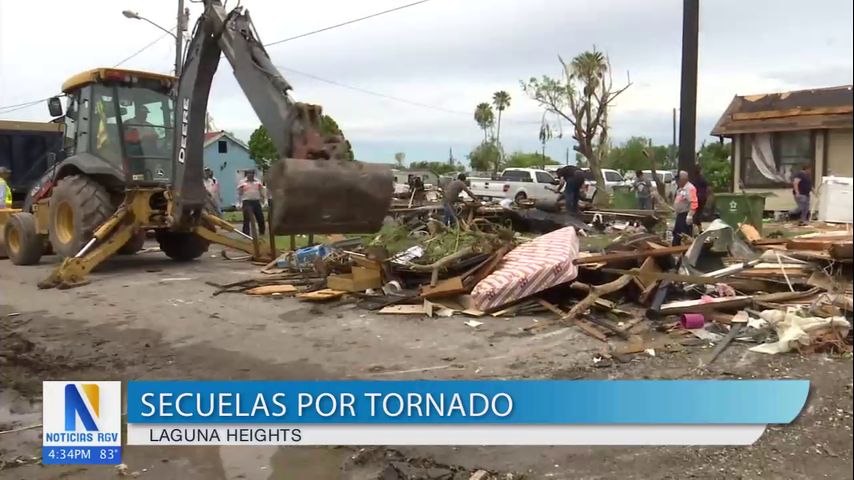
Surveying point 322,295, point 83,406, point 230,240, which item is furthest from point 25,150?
point 83,406

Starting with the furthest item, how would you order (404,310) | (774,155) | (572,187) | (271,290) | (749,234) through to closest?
(572,187)
(749,234)
(271,290)
(404,310)
(774,155)

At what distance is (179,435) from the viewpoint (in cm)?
272

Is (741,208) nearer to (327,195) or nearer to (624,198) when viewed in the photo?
(624,198)

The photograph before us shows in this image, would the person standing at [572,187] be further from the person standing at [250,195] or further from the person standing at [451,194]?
the person standing at [250,195]

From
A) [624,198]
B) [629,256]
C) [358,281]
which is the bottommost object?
[358,281]

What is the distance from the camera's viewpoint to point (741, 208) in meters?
10.7

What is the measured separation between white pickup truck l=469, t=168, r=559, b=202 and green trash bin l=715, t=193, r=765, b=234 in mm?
9126

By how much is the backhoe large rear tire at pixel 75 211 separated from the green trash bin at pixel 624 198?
11.7 m

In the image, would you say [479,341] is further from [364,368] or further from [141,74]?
[141,74]

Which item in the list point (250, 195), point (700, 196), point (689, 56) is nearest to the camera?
point (689, 56)

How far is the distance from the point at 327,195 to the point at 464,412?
1.40m

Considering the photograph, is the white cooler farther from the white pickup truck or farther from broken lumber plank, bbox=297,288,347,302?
the white pickup truck

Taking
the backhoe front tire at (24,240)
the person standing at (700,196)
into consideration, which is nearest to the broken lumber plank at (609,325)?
the person standing at (700,196)

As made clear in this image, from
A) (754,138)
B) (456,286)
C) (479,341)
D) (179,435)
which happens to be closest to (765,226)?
(754,138)
